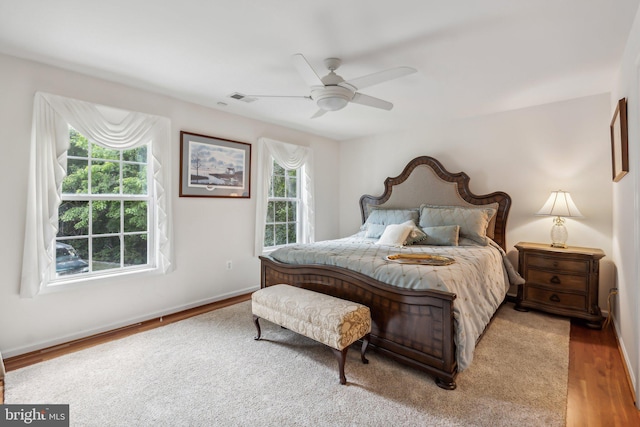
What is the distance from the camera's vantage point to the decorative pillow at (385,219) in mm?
4203

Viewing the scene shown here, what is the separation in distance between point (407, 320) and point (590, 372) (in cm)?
139

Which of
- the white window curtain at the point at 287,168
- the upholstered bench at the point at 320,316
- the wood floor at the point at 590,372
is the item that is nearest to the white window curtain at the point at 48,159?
the wood floor at the point at 590,372

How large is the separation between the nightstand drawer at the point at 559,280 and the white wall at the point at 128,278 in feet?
11.3

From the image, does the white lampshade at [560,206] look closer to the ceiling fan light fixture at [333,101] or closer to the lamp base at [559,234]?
the lamp base at [559,234]

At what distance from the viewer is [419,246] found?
3.63m

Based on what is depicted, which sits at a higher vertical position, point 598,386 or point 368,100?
point 368,100

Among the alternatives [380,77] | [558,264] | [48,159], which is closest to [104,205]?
[48,159]

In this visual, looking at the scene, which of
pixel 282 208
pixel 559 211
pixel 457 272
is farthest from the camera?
pixel 282 208

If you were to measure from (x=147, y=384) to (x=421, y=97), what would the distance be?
3637mm

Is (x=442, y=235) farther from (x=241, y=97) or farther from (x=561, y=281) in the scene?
(x=241, y=97)

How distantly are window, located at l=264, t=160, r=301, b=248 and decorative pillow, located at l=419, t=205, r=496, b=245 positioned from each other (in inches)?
78.4

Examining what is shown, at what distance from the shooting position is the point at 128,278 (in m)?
3.11

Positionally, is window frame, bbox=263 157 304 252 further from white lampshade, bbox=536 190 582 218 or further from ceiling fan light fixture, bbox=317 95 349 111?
white lampshade, bbox=536 190 582 218

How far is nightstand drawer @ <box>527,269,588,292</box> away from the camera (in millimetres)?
3107
